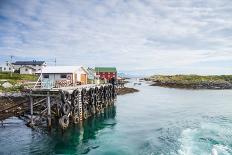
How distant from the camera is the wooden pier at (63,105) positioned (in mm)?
31961

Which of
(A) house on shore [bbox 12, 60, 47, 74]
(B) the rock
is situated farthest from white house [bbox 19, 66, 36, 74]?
(B) the rock

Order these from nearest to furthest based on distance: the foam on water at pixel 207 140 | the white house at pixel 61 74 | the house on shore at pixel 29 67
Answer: the foam on water at pixel 207 140
the white house at pixel 61 74
the house on shore at pixel 29 67

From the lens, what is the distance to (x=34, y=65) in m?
110

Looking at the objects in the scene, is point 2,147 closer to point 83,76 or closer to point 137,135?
point 137,135

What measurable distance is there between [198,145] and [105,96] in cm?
2850

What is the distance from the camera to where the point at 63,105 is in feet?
106

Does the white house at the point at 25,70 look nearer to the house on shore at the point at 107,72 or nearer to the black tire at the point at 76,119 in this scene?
the house on shore at the point at 107,72

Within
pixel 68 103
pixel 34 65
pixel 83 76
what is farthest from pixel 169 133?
pixel 34 65

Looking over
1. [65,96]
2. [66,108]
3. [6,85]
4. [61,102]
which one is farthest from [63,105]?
[6,85]

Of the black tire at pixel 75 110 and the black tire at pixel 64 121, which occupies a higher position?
the black tire at pixel 75 110

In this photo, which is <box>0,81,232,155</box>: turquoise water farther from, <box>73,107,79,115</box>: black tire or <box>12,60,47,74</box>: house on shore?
<box>12,60,47,74</box>: house on shore

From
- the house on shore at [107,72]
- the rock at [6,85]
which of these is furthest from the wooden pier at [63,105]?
the house on shore at [107,72]

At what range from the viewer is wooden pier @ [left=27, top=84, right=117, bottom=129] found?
105 feet

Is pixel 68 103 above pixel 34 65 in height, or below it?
below
